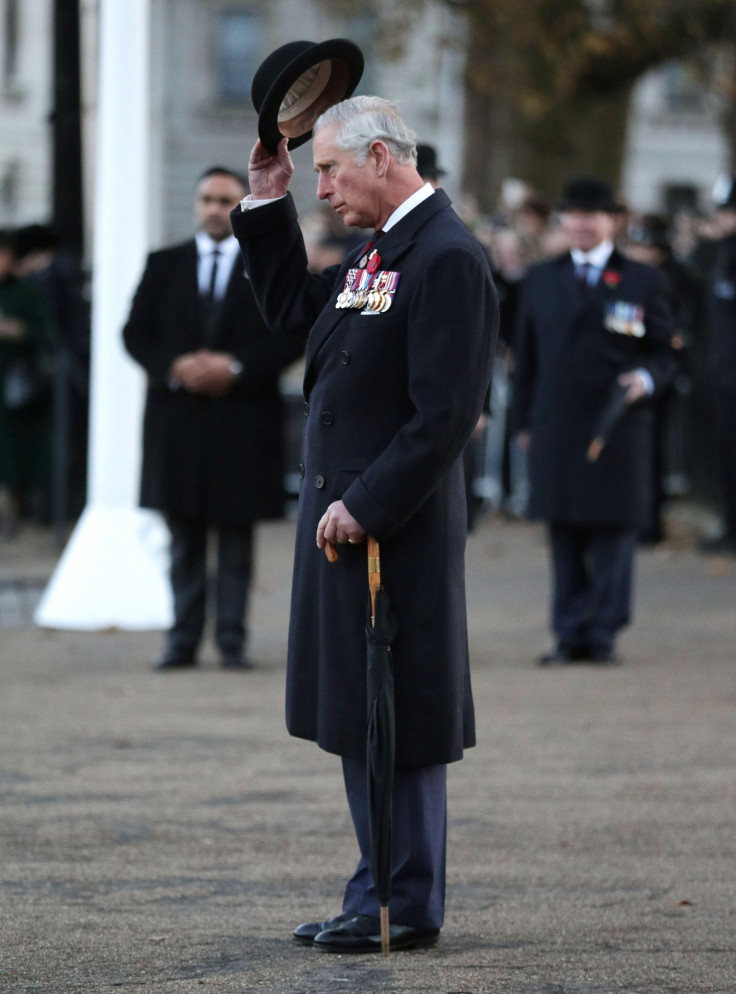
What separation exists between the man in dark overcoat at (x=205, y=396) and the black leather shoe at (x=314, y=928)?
4183 millimetres

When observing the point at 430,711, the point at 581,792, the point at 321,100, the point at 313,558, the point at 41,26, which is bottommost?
the point at 581,792

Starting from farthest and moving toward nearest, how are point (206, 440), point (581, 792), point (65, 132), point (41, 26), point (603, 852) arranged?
point (41, 26)
point (65, 132)
point (206, 440)
point (581, 792)
point (603, 852)

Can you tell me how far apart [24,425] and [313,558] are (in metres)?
9.93

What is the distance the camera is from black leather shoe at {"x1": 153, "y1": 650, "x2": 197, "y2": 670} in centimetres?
892

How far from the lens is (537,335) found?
9203 millimetres

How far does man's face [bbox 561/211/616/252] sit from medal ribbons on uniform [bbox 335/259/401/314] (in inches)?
178


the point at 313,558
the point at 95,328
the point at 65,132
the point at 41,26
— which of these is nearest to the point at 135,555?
the point at 95,328

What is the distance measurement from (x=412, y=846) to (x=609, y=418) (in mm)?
4493

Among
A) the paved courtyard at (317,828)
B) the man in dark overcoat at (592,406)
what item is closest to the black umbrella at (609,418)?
the man in dark overcoat at (592,406)

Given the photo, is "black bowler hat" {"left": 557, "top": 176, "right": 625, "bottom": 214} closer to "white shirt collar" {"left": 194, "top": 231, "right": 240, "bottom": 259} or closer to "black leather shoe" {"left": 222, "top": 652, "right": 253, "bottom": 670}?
"white shirt collar" {"left": 194, "top": 231, "right": 240, "bottom": 259}

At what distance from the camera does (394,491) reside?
4484 millimetres

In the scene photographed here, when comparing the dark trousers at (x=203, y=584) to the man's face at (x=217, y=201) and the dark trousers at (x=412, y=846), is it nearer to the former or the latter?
the man's face at (x=217, y=201)

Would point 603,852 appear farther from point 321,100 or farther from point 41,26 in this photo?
point 41,26

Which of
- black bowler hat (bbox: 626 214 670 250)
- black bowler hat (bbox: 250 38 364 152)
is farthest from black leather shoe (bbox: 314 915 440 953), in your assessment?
black bowler hat (bbox: 626 214 670 250)
